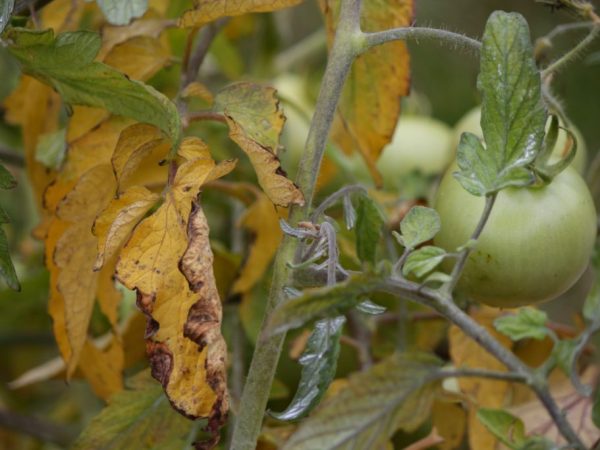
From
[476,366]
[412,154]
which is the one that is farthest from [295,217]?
[412,154]

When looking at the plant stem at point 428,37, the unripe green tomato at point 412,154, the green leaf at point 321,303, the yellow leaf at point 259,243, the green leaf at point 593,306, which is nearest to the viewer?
the green leaf at point 321,303

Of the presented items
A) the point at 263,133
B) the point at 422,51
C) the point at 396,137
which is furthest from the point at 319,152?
the point at 422,51

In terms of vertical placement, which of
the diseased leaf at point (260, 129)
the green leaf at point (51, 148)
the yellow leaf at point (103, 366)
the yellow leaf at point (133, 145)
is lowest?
the yellow leaf at point (103, 366)

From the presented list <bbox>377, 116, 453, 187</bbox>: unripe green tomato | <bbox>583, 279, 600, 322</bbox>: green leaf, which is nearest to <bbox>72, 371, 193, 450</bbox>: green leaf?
<bbox>583, 279, 600, 322</bbox>: green leaf

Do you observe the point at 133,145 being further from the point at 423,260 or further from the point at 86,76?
the point at 423,260

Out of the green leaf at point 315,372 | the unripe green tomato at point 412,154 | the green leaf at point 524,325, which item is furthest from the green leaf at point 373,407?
the unripe green tomato at point 412,154

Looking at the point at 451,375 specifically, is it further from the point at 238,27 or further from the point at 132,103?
the point at 238,27

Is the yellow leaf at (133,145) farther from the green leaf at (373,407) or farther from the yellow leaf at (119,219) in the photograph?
the green leaf at (373,407)

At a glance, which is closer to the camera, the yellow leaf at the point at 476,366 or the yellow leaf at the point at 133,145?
the yellow leaf at the point at 133,145
